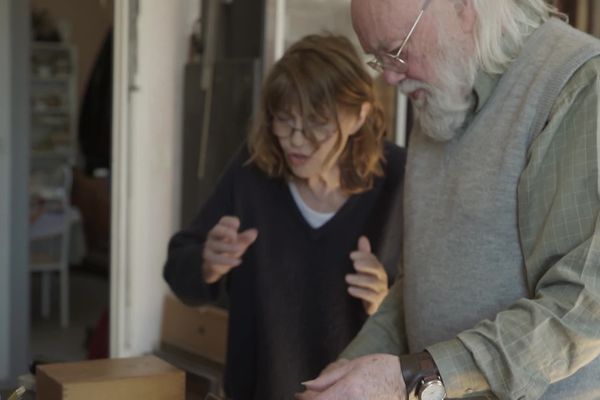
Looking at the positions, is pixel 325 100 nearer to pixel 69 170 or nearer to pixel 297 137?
pixel 297 137

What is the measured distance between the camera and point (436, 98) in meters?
1.50

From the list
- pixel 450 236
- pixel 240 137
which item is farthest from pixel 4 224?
pixel 450 236

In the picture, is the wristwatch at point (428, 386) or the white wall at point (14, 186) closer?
the wristwatch at point (428, 386)

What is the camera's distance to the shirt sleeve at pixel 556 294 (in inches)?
50.9

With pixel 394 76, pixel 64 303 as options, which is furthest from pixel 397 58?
pixel 64 303

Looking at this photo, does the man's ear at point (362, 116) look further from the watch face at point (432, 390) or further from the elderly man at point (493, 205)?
the watch face at point (432, 390)

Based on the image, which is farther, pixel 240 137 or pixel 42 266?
pixel 42 266

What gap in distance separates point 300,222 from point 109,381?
0.61m

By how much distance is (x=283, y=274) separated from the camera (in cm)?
213

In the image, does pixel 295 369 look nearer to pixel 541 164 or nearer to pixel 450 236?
pixel 450 236

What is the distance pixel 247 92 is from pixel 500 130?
207 centimetres

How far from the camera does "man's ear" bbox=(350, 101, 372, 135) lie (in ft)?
6.87

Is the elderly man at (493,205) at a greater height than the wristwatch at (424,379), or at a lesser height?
greater

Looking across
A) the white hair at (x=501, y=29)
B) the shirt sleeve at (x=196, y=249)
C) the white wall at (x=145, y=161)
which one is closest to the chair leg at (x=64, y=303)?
the white wall at (x=145, y=161)
